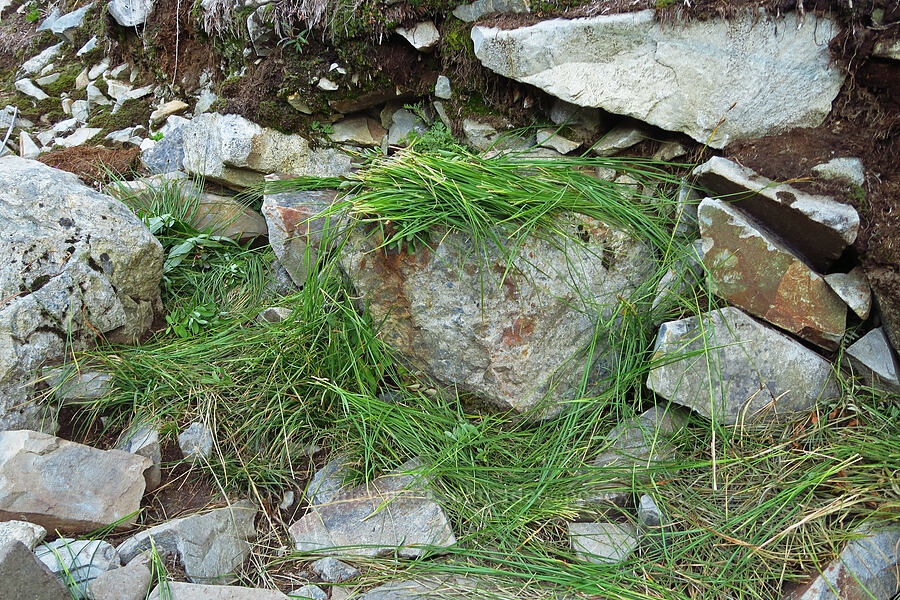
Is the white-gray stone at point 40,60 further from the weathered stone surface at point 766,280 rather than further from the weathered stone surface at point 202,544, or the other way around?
the weathered stone surface at point 766,280

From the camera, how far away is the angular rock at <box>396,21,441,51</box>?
3.36m

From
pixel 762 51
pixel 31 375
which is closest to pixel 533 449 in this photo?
pixel 762 51

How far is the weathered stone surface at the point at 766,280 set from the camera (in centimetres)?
250

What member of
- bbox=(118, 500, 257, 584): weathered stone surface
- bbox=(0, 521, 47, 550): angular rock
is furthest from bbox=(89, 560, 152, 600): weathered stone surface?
bbox=(0, 521, 47, 550): angular rock

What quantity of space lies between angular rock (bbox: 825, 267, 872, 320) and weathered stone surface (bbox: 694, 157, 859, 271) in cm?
9

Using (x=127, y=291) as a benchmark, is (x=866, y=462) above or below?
below

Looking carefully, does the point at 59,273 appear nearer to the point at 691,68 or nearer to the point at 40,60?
the point at 691,68

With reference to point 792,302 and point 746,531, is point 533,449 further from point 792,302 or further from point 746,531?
point 792,302

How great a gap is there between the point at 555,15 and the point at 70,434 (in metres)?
2.84

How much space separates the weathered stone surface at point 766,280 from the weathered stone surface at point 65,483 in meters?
2.39

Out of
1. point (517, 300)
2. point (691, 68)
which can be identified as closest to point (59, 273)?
point (517, 300)

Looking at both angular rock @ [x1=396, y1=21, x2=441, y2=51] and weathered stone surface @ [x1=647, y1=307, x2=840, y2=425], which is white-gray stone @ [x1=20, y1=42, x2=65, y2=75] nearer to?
angular rock @ [x1=396, y1=21, x2=441, y2=51]

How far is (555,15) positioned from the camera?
3.00 meters

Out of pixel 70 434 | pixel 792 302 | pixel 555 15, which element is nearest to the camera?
pixel 792 302
